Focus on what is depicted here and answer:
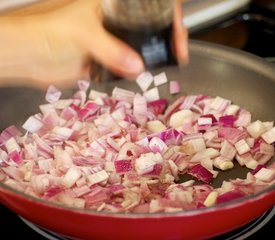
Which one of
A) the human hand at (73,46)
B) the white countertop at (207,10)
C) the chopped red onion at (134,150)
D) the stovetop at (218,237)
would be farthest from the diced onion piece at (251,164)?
the white countertop at (207,10)

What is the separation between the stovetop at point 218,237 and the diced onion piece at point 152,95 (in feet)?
1.16

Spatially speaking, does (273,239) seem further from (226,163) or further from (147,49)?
(147,49)

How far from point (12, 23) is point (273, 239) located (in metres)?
0.52

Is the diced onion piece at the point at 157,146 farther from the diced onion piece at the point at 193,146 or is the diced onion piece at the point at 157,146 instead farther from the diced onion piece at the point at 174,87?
the diced onion piece at the point at 174,87

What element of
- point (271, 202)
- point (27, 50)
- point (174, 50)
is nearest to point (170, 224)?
point (271, 202)

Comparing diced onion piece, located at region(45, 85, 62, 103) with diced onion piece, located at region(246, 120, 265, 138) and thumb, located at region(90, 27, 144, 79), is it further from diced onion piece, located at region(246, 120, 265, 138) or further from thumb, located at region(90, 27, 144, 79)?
diced onion piece, located at region(246, 120, 265, 138)

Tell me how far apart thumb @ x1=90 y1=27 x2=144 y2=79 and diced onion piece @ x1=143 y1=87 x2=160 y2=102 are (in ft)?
0.85

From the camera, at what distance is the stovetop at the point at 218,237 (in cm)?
83

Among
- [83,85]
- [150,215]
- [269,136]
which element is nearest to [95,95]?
[83,85]

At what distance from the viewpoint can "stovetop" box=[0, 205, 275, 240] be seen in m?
0.83

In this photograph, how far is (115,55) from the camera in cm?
82

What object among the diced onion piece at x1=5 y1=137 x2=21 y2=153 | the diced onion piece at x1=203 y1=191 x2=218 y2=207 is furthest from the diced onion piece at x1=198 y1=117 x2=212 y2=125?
the diced onion piece at x1=5 y1=137 x2=21 y2=153

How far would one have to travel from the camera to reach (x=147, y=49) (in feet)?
2.64

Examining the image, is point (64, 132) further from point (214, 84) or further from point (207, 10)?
point (207, 10)
